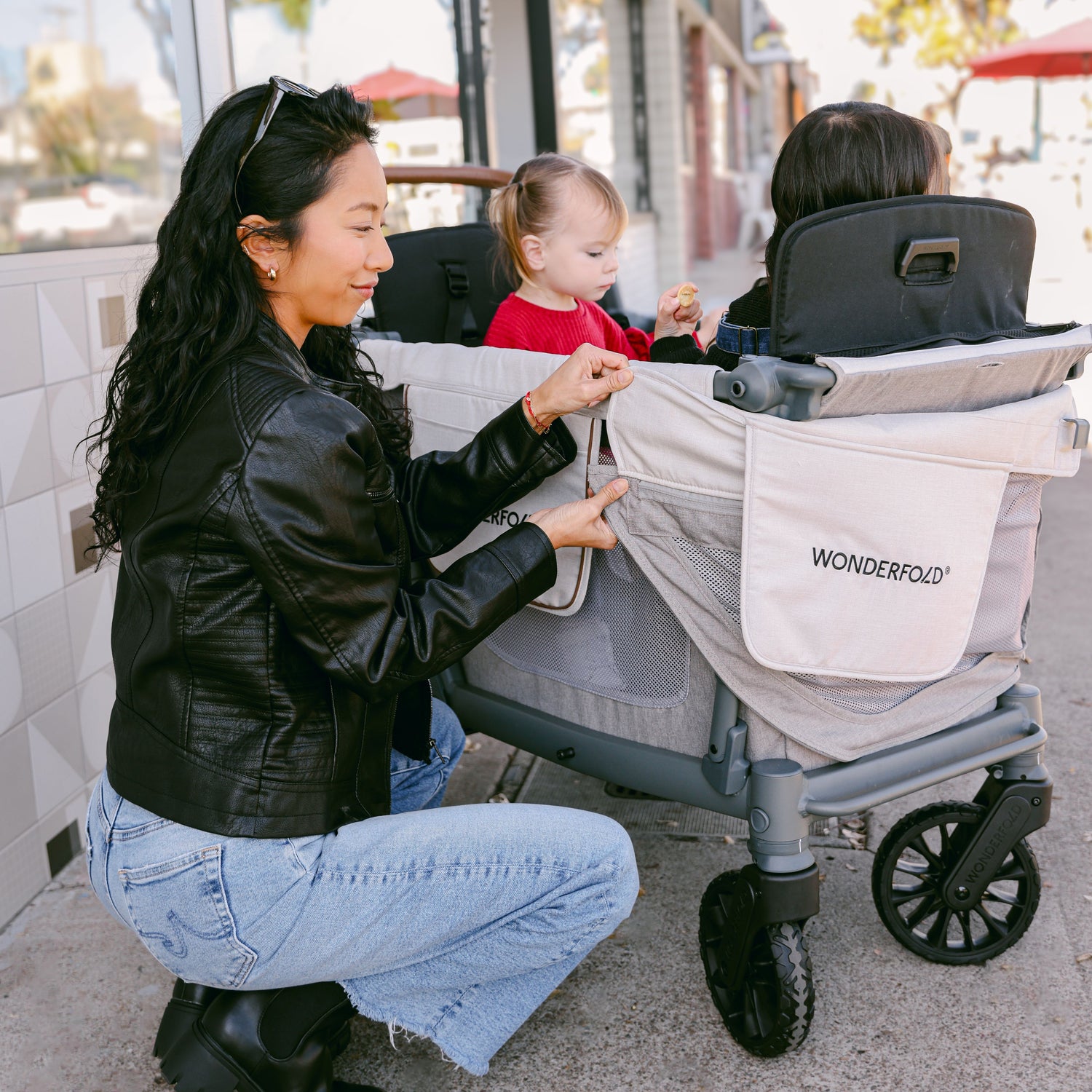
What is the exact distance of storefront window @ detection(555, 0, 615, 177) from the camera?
29.6ft

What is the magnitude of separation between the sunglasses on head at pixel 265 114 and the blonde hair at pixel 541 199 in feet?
3.25

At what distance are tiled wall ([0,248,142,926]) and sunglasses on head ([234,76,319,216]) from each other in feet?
2.78

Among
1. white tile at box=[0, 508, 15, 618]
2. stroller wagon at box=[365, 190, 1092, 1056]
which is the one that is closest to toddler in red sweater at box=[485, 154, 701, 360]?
stroller wagon at box=[365, 190, 1092, 1056]

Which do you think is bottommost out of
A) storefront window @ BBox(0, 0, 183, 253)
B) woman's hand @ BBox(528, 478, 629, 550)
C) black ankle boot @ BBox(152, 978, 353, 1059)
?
black ankle boot @ BBox(152, 978, 353, 1059)

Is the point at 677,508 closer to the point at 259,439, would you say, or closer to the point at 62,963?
the point at 259,439

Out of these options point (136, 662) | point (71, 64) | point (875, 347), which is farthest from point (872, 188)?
point (71, 64)

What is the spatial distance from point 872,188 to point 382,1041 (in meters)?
1.65

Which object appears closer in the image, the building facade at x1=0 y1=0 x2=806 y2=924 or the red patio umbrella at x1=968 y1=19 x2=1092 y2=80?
the building facade at x1=0 y1=0 x2=806 y2=924

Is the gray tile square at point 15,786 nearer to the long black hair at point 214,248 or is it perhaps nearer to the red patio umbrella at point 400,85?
the long black hair at point 214,248

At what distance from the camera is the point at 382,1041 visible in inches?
81.2

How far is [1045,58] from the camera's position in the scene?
13016 millimetres

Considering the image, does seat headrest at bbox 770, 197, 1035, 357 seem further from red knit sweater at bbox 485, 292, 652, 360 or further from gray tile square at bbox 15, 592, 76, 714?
gray tile square at bbox 15, 592, 76, 714

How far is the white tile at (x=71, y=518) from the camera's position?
253 cm

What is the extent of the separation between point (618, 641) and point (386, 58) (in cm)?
489
